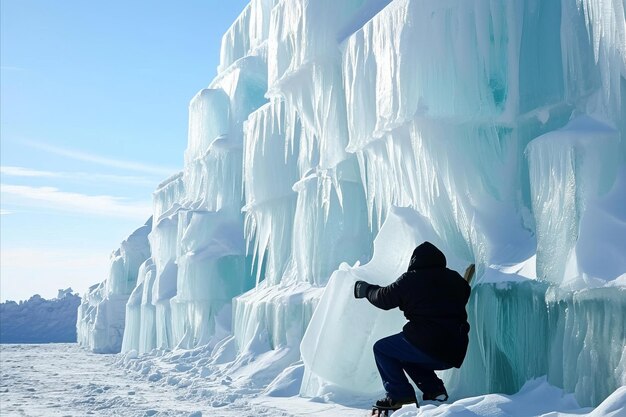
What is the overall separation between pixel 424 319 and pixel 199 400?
516cm

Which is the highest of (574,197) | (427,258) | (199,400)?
(574,197)

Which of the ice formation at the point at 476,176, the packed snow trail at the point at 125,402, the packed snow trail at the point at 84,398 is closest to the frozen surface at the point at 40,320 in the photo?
the packed snow trail at the point at 84,398

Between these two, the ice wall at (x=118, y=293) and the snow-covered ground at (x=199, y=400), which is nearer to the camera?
the snow-covered ground at (x=199, y=400)

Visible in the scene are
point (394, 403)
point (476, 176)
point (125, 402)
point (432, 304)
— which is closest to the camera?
point (432, 304)

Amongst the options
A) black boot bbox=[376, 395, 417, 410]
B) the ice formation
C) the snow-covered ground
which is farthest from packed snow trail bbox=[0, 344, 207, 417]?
black boot bbox=[376, 395, 417, 410]

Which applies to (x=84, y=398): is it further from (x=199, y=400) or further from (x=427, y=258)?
(x=427, y=258)

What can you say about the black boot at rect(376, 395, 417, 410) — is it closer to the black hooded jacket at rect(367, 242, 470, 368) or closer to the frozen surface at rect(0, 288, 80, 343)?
the black hooded jacket at rect(367, 242, 470, 368)

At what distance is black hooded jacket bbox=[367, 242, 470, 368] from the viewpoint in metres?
5.72

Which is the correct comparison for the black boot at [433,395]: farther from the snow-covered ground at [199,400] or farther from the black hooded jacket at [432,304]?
the black hooded jacket at [432,304]

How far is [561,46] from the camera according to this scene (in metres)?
7.76

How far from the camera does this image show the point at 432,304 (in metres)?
5.71

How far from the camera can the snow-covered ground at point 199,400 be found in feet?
19.4

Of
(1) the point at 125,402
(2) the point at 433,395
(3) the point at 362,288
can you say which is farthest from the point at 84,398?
(2) the point at 433,395

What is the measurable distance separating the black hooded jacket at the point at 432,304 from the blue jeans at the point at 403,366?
0.10 meters
